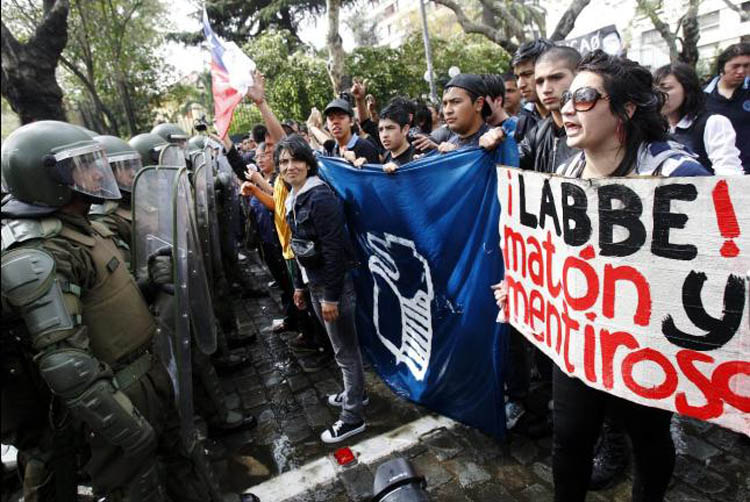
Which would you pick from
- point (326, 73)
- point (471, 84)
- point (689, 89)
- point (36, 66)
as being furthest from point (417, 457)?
point (326, 73)

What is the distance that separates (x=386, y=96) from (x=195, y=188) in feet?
50.3

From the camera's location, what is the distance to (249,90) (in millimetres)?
4266

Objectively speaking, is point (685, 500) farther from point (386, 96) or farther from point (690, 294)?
point (386, 96)

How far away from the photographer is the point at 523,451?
9.39 ft

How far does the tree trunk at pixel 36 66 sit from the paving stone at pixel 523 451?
936cm

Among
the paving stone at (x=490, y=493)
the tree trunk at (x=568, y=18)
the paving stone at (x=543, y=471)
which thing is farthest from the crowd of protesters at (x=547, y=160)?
the tree trunk at (x=568, y=18)

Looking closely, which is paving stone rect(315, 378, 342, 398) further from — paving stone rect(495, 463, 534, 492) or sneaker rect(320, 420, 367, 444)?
paving stone rect(495, 463, 534, 492)

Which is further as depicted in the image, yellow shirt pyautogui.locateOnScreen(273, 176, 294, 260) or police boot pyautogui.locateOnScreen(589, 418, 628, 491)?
yellow shirt pyautogui.locateOnScreen(273, 176, 294, 260)

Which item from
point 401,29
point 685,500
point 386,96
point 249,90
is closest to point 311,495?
point 685,500

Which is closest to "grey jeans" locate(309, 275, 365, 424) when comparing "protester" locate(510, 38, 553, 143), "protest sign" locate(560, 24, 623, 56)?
"protester" locate(510, 38, 553, 143)

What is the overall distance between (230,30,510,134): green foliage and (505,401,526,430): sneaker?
14.3m

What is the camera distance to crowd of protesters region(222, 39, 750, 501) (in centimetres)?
172

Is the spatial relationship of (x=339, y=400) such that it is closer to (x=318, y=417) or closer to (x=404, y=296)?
(x=318, y=417)

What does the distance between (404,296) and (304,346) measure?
1.83 meters
